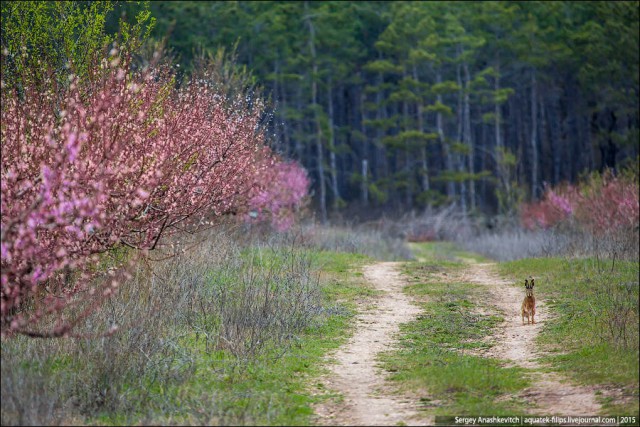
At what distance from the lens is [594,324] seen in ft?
37.9

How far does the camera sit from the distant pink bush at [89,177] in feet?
25.7

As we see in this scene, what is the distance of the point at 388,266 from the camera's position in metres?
20.8

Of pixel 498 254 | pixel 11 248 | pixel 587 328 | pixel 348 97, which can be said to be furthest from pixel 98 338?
pixel 348 97

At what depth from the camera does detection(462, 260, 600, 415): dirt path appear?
799 cm

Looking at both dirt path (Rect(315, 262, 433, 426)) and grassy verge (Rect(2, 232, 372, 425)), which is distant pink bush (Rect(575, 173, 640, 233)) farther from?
grassy verge (Rect(2, 232, 372, 425))

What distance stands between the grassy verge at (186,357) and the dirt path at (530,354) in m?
2.40

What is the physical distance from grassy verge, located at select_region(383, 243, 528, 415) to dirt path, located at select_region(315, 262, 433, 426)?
247 mm

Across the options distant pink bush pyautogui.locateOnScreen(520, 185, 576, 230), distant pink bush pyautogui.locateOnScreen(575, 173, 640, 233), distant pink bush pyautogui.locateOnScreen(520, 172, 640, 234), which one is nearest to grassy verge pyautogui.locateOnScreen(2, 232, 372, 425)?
distant pink bush pyautogui.locateOnScreen(575, 173, 640, 233)

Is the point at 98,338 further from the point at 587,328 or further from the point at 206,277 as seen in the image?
the point at 587,328

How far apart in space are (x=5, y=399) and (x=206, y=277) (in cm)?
566

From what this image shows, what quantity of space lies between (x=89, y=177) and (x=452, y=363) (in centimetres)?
503

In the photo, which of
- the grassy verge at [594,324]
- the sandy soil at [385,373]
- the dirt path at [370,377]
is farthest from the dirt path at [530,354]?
the dirt path at [370,377]

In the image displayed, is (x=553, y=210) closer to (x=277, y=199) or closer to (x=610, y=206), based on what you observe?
(x=610, y=206)

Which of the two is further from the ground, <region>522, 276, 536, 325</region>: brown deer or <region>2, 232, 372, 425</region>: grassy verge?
<region>2, 232, 372, 425</region>: grassy verge
